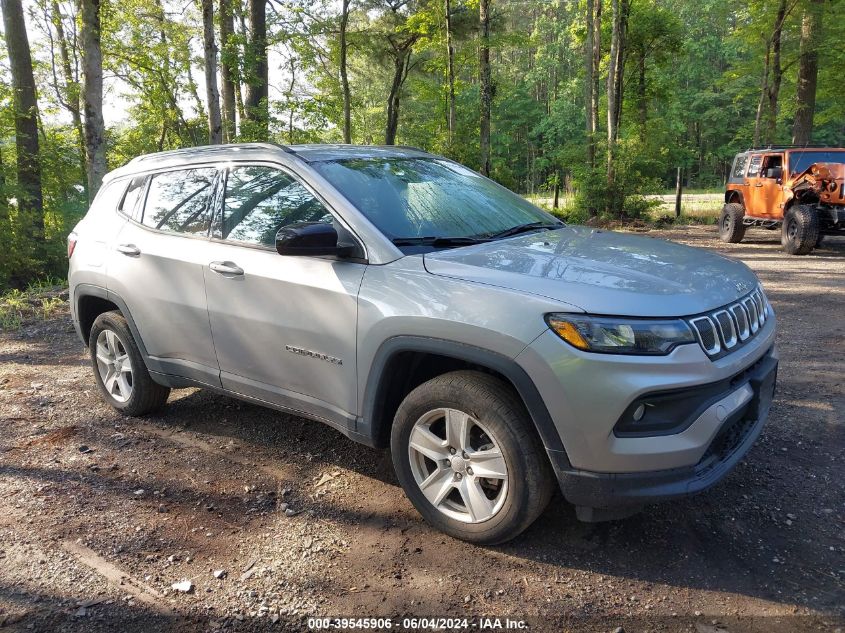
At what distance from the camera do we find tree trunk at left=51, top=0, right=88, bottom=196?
17250mm

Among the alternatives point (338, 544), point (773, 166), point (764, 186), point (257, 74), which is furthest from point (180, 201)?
point (257, 74)

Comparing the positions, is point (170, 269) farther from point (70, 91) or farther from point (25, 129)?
point (70, 91)

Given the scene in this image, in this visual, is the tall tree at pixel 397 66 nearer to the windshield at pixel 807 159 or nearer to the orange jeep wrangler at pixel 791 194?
the orange jeep wrangler at pixel 791 194

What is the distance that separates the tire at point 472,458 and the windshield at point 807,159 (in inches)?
469

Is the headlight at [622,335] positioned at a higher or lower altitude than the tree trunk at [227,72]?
lower

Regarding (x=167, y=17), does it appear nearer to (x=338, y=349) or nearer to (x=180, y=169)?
(x=180, y=169)

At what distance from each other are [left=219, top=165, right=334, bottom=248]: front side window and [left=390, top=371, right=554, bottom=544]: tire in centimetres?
113

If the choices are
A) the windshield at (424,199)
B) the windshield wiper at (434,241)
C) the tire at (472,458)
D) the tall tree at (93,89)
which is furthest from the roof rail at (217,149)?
the tall tree at (93,89)

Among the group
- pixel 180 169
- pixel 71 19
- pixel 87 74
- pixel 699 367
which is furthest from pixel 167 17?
pixel 699 367

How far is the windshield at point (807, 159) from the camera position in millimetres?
11656

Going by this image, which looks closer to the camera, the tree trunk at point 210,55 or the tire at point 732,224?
the tree trunk at point 210,55

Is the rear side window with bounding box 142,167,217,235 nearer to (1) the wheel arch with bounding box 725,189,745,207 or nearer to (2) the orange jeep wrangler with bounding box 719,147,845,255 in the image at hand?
(2) the orange jeep wrangler with bounding box 719,147,845,255

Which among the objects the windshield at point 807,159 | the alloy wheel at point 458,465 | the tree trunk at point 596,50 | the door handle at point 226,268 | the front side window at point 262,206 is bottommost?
the alloy wheel at point 458,465

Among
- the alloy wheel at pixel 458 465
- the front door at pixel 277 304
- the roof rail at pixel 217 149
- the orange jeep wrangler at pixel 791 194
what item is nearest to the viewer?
the alloy wheel at pixel 458 465
